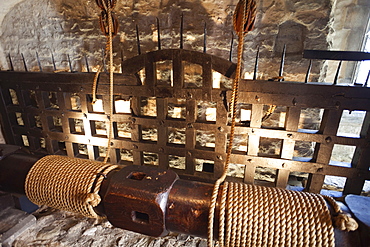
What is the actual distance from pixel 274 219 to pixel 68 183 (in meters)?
0.80

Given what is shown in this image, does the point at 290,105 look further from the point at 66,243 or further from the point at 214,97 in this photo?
the point at 66,243

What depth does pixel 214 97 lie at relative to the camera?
1.17m

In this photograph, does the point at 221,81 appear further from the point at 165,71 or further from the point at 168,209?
the point at 168,209

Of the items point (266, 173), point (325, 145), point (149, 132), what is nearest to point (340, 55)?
point (325, 145)

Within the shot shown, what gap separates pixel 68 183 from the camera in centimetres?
90

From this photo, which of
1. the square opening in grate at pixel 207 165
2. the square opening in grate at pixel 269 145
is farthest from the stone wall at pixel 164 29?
the square opening in grate at pixel 207 165

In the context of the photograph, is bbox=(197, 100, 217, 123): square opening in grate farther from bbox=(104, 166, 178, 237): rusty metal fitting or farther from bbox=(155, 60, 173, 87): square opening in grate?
bbox=(104, 166, 178, 237): rusty metal fitting

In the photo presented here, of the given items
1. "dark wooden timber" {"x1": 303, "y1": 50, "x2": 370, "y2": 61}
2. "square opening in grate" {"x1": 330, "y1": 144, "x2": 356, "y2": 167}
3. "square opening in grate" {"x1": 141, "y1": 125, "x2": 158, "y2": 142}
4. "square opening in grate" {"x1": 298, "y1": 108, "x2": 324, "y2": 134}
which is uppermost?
"dark wooden timber" {"x1": 303, "y1": 50, "x2": 370, "y2": 61}

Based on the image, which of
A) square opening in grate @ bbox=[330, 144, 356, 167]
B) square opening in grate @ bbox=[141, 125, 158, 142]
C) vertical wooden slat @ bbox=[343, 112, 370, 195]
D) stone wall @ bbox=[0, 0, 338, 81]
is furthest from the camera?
square opening in grate @ bbox=[330, 144, 356, 167]

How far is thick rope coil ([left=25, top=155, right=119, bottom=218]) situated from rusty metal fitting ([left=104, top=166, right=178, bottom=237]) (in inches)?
3.6

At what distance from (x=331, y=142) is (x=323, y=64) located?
0.62m

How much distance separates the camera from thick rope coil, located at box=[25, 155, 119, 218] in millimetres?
868

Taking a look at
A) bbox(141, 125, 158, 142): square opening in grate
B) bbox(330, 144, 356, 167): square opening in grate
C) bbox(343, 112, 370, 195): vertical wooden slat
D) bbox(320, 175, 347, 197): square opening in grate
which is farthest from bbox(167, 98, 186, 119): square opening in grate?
bbox(330, 144, 356, 167): square opening in grate

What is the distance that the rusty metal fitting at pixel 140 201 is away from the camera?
75 centimetres
